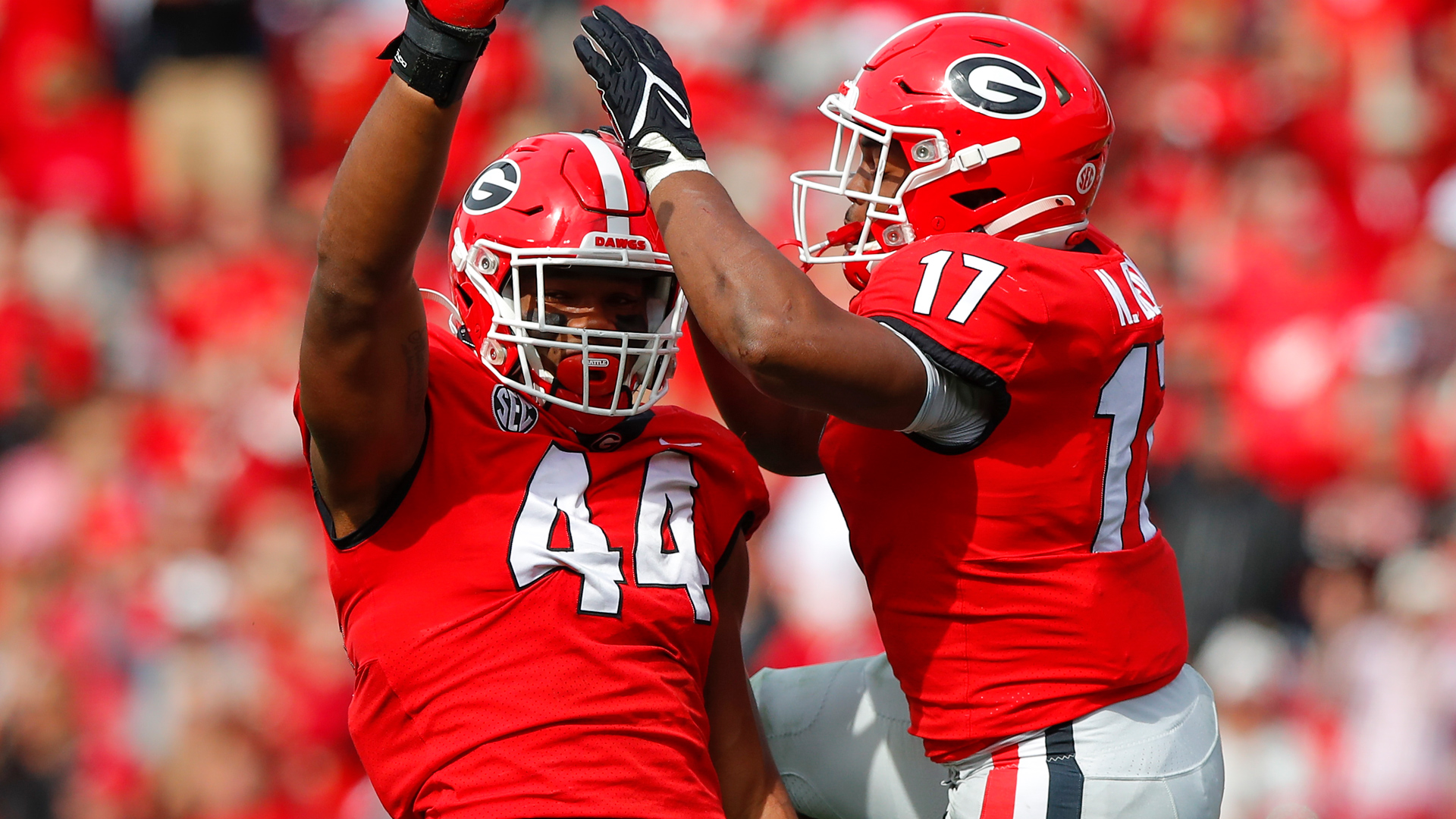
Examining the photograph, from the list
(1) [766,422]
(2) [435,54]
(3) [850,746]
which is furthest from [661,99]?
(3) [850,746]

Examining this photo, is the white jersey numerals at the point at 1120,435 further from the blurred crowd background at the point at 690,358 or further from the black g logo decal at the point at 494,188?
the blurred crowd background at the point at 690,358

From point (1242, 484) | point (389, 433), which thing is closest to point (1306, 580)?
point (1242, 484)

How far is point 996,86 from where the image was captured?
2453 millimetres

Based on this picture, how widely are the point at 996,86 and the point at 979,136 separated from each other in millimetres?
104

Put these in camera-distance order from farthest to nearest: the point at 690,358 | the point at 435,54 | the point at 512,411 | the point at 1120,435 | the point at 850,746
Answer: the point at 690,358
the point at 850,746
the point at 1120,435
the point at 512,411
the point at 435,54

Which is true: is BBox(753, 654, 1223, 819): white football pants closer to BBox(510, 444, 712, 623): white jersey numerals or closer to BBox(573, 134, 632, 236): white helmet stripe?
BBox(510, 444, 712, 623): white jersey numerals

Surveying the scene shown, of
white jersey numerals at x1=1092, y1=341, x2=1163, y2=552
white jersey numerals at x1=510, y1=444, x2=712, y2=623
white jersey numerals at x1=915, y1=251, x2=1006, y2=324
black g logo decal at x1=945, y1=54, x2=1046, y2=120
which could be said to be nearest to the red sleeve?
white jersey numerals at x1=915, y1=251, x2=1006, y2=324

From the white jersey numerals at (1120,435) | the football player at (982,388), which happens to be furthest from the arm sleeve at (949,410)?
the white jersey numerals at (1120,435)

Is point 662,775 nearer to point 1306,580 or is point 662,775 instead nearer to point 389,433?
point 389,433

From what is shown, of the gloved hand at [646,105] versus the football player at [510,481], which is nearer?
the football player at [510,481]

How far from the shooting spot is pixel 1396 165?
5930mm

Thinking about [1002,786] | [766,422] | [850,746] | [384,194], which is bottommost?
[850,746]

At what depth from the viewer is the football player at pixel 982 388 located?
2031mm

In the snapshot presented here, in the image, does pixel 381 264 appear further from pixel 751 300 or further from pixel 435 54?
pixel 751 300
